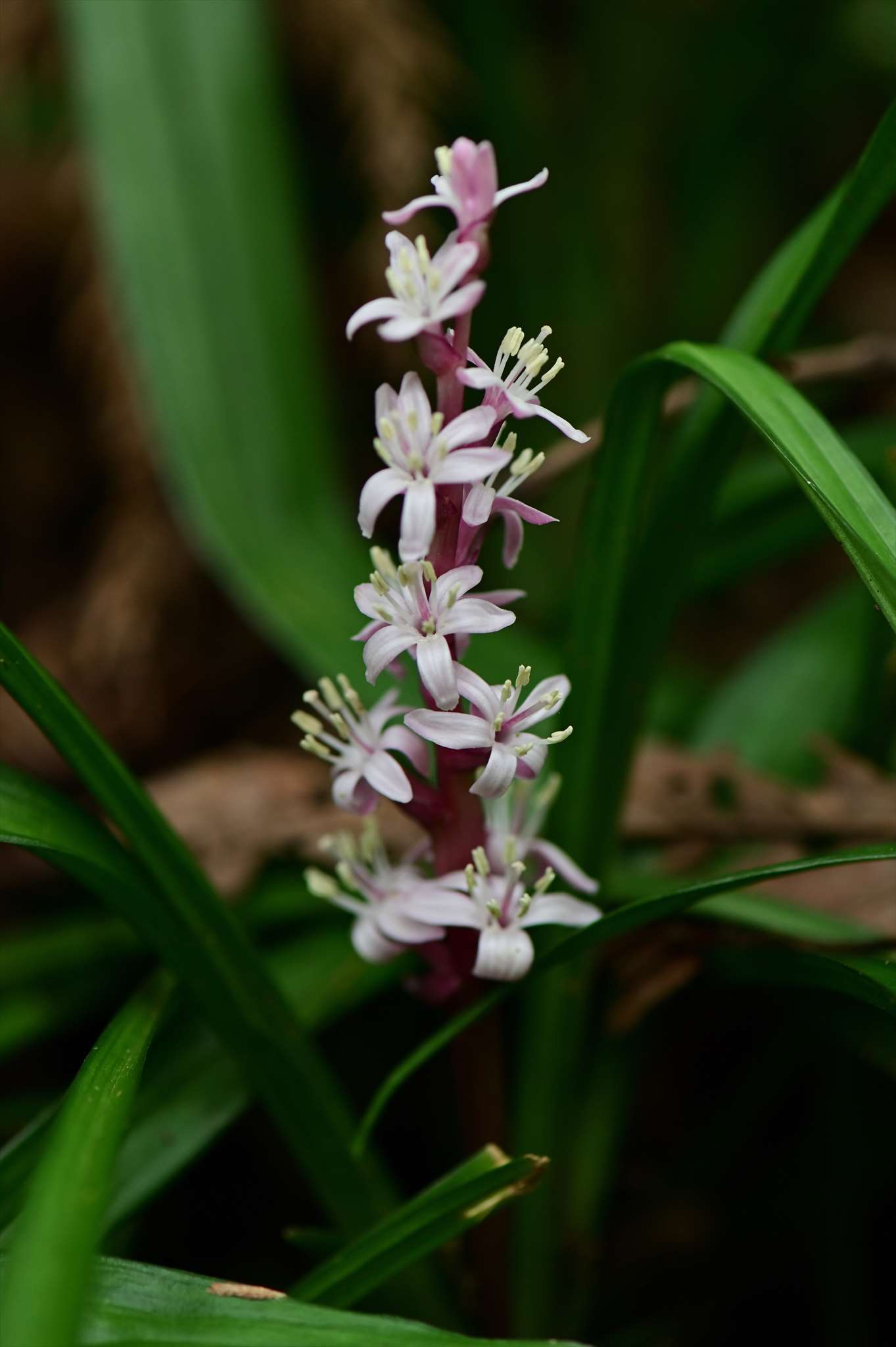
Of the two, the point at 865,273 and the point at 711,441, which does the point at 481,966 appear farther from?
the point at 865,273

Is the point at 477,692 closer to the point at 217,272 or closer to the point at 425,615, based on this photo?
the point at 425,615

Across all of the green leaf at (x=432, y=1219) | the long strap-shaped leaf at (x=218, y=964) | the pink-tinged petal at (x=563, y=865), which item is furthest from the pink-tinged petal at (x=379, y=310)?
the green leaf at (x=432, y=1219)

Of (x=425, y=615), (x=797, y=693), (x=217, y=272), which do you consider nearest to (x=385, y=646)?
(x=425, y=615)

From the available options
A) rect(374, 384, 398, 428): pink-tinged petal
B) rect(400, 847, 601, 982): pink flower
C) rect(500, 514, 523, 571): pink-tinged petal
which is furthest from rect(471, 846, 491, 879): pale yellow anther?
rect(374, 384, 398, 428): pink-tinged petal

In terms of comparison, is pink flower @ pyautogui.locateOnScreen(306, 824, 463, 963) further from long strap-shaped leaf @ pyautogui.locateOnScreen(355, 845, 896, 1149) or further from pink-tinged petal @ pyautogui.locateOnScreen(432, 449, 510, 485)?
pink-tinged petal @ pyautogui.locateOnScreen(432, 449, 510, 485)

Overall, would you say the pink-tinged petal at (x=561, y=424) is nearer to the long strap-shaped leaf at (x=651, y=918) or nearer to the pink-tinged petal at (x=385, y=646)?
the pink-tinged petal at (x=385, y=646)

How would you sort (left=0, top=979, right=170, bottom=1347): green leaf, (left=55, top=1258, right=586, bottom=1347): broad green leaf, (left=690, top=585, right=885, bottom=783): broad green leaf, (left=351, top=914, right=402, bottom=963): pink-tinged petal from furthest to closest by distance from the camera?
(left=690, top=585, right=885, bottom=783): broad green leaf
(left=351, top=914, right=402, bottom=963): pink-tinged petal
(left=55, top=1258, right=586, bottom=1347): broad green leaf
(left=0, top=979, right=170, bottom=1347): green leaf
